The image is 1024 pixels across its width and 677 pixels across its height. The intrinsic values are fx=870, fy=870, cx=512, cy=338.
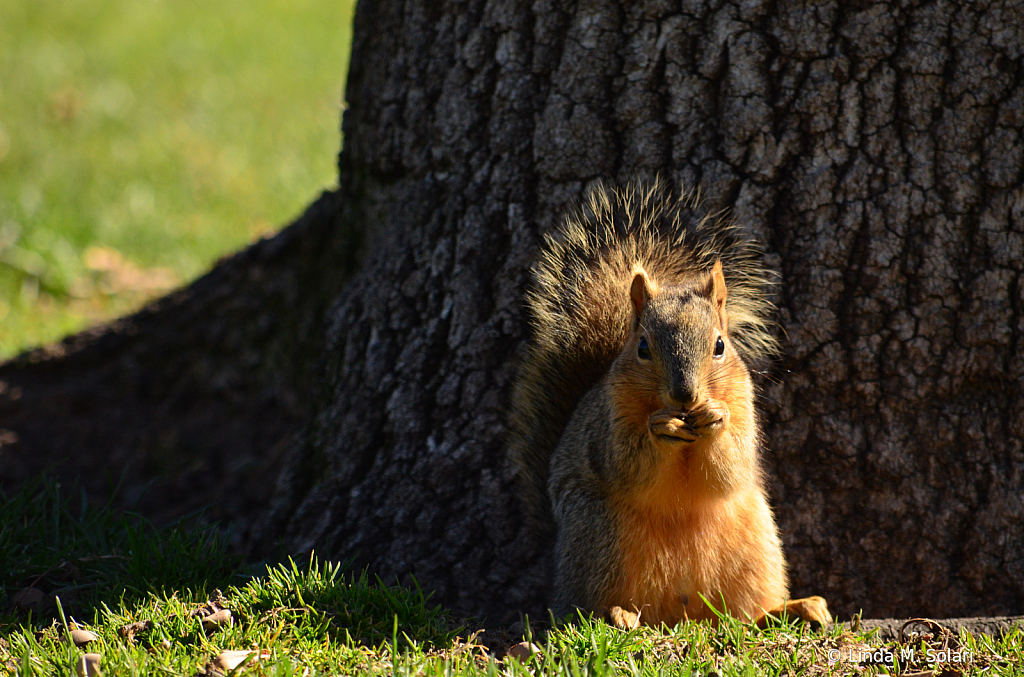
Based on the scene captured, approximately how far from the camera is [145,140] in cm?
633

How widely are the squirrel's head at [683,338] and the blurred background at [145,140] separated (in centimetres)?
298

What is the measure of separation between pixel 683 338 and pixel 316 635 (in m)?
1.04

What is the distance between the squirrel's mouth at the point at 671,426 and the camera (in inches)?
77.4

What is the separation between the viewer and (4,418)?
323 centimetres

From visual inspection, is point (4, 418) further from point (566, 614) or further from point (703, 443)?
point (703, 443)

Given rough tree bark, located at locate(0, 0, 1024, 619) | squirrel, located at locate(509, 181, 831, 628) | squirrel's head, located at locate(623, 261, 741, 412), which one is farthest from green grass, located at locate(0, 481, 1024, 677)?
squirrel's head, located at locate(623, 261, 741, 412)

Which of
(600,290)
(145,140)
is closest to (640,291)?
(600,290)

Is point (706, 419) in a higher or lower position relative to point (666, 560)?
higher

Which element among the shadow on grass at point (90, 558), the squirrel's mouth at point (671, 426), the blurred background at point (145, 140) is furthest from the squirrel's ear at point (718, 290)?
the blurred background at point (145, 140)

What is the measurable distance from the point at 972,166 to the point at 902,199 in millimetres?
171

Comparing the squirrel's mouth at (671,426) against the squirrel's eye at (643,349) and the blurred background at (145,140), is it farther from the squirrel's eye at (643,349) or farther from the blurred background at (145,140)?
the blurred background at (145,140)

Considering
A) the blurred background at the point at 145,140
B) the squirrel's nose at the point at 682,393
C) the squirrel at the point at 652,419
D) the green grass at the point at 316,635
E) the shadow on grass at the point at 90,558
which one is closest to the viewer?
the green grass at the point at 316,635

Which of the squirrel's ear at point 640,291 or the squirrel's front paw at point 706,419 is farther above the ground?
the squirrel's ear at point 640,291

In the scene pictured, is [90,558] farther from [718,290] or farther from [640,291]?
[718,290]
